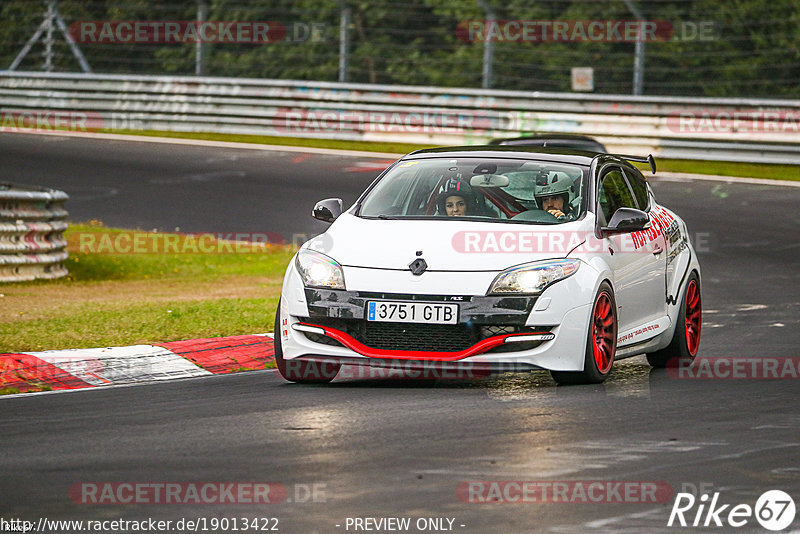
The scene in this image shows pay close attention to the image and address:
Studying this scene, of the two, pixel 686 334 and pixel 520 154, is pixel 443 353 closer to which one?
pixel 520 154

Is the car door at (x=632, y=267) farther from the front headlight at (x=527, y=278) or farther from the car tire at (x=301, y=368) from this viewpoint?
the car tire at (x=301, y=368)

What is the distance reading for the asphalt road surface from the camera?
5.90 metres

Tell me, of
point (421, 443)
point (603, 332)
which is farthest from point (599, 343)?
point (421, 443)

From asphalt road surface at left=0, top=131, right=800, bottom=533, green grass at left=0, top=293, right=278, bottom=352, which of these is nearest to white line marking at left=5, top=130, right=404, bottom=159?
green grass at left=0, top=293, right=278, bottom=352

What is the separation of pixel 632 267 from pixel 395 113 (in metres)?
19.7

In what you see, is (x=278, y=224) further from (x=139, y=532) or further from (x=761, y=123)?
(x=139, y=532)

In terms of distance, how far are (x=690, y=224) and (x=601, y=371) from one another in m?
11.0

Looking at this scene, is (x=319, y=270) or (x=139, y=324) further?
(x=139, y=324)

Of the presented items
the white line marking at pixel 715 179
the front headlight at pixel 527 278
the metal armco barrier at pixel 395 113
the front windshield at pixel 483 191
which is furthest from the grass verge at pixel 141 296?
the metal armco barrier at pixel 395 113

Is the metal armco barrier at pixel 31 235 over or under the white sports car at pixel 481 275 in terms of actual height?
under

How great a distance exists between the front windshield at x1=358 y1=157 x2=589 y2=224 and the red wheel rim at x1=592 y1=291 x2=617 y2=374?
666mm

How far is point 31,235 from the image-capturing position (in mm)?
15938

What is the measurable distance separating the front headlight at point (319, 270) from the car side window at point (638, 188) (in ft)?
9.10

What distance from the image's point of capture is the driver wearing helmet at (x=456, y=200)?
975cm
